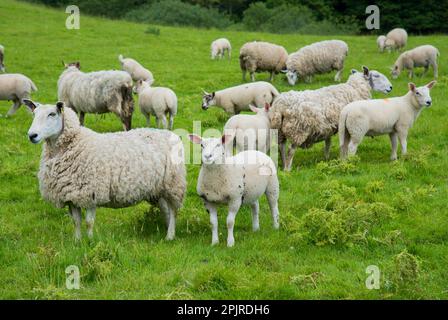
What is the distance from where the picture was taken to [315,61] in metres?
21.0

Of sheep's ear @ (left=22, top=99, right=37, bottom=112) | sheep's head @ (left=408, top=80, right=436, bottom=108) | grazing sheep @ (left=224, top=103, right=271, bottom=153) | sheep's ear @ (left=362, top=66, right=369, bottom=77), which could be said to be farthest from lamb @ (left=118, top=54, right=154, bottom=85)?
sheep's ear @ (left=22, top=99, right=37, bottom=112)

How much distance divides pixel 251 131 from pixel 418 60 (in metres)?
13.2

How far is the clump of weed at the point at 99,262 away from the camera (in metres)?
6.59

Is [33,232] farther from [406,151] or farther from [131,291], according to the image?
[406,151]

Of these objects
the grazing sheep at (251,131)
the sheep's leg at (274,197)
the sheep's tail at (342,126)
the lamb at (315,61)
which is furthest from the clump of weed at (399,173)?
the lamb at (315,61)

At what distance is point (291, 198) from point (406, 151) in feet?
10.7

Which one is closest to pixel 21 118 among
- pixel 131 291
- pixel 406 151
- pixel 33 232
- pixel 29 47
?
pixel 33 232

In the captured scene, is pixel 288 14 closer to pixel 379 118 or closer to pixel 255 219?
pixel 379 118

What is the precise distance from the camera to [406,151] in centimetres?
1194

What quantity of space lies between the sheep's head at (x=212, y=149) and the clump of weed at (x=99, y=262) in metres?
1.54

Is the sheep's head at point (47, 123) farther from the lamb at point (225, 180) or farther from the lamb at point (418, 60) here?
the lamb at point (418, 60)

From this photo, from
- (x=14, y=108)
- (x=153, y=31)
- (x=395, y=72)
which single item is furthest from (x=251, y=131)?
(x=153, y=31)

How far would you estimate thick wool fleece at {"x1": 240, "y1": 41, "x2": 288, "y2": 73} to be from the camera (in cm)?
2083

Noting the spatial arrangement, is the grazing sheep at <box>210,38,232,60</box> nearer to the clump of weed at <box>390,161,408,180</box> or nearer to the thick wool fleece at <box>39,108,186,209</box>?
the clump of weed at <box>390,161,408,180</box>
